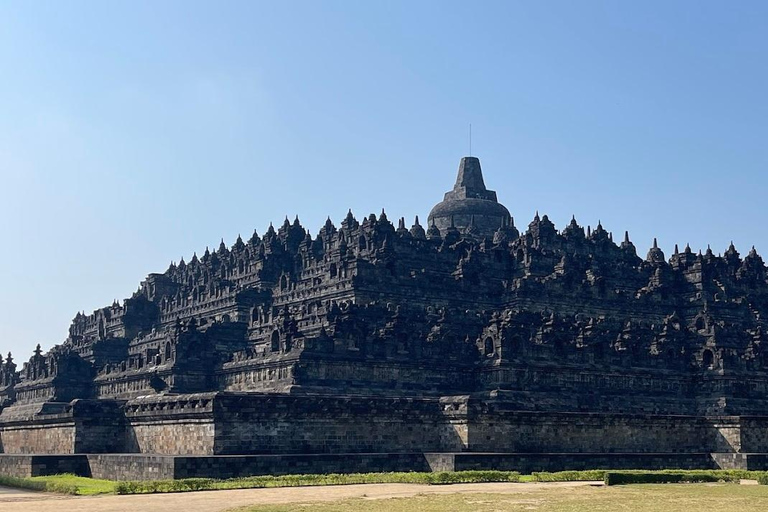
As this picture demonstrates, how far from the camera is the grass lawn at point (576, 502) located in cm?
3509

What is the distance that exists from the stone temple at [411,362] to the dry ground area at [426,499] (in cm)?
710

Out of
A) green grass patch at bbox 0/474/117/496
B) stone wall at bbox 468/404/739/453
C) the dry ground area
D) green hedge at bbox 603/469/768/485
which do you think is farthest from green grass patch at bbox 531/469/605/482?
green grass patch at bbox 0/474/117/496

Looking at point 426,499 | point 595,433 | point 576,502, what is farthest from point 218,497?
point 595,433

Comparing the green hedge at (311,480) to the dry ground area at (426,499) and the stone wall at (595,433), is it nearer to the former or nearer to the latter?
the dry ground area at (426,499)

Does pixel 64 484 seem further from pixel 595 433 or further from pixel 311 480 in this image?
pixel 595 433

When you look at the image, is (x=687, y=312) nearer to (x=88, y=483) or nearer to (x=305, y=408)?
(x=305, y=408)

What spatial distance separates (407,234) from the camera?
88.1 meters

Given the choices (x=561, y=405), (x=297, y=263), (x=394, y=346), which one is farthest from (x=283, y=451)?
(x=297, y=263)

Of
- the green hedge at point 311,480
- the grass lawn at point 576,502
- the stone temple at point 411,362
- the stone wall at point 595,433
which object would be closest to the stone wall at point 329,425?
the stone temple at point 411,362

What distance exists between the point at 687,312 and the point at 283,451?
153 ft

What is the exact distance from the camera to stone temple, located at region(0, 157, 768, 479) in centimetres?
5403

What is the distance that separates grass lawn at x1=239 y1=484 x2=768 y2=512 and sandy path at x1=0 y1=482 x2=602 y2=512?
1644 millimetres

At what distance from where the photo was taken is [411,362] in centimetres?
6925

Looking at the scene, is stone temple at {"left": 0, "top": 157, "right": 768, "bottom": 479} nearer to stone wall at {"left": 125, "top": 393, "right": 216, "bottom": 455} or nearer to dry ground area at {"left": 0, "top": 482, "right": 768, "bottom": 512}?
stone wall at {"left": 125, "top": 393, "right": 216, "bottom": 455}
